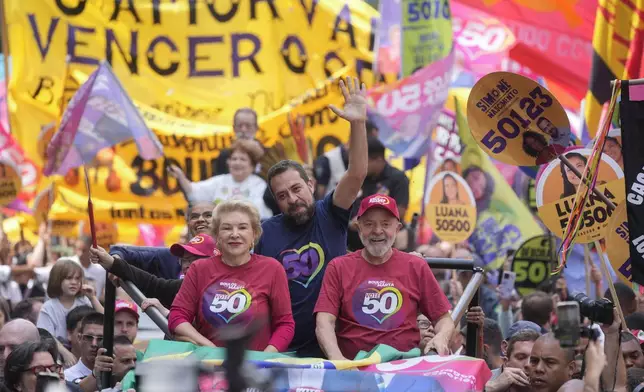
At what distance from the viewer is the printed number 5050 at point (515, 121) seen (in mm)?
7598

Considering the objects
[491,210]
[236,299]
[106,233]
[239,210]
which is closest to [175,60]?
[106,233]

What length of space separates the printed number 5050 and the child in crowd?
3594 millimetres

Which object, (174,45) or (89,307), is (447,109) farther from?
(89,307)

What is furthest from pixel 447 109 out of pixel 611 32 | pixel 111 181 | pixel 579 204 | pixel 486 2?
pixel 579 204

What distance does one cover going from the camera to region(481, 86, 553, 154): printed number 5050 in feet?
24.9

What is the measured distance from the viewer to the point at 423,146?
552 inches

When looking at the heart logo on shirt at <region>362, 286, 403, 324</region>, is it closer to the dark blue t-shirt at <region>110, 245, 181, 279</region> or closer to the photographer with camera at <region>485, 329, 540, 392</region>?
the photographer with camera at <region>485, 329, 540, 392</region>

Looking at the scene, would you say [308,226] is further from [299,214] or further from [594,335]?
[594,335]

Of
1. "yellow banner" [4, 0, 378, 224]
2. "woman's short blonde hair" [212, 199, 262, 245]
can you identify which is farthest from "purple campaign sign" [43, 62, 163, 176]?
"woman's short blonde hair" [212, 199, 262, 245]

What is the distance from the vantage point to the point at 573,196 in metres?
7.90

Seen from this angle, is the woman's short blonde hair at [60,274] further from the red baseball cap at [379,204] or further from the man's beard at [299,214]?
the red baseball cap at [379,204]

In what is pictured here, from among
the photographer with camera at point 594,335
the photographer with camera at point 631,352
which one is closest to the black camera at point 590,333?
the photographer with camera at point 594,335

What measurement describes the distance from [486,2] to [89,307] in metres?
12.5

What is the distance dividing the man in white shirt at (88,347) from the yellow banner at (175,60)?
645cm
